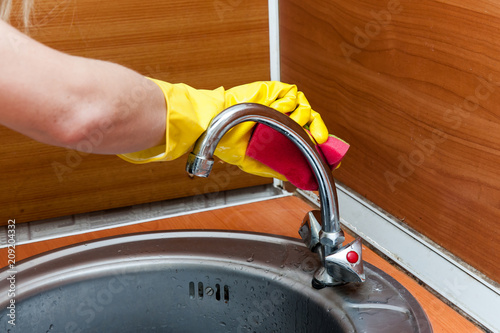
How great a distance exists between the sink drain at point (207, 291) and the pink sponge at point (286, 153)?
0.86ft

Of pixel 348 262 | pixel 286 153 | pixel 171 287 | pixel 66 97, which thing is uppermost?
pixel 66 97

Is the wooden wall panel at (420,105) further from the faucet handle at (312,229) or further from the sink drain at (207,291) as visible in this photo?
the sink drain at (207,291)

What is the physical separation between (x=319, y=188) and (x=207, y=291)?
0.32 metres

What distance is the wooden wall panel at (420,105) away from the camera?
2.83 ft

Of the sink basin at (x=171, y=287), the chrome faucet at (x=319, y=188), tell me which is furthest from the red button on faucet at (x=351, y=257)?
the sink basin at (x=171, y=287)

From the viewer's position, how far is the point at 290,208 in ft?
4.27

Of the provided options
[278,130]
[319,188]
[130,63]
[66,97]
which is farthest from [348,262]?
[130,63]

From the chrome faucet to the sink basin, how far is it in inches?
3.2

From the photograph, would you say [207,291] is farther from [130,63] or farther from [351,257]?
[130,63]

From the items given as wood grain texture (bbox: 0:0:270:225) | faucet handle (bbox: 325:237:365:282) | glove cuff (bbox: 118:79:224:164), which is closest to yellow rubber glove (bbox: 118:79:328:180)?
glove cuff (bbox: 118:79:224:164)

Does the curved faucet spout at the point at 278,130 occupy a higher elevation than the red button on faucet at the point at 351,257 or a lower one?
higher

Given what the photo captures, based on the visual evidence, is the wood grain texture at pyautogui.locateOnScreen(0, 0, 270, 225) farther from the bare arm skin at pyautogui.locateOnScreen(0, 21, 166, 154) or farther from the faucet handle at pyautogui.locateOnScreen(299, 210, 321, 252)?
the bare arm skin at pyautogui.locateOnScreen(0, 21, 166, 154)

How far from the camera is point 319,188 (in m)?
0.88

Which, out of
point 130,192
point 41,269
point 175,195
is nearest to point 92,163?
point 130,192
